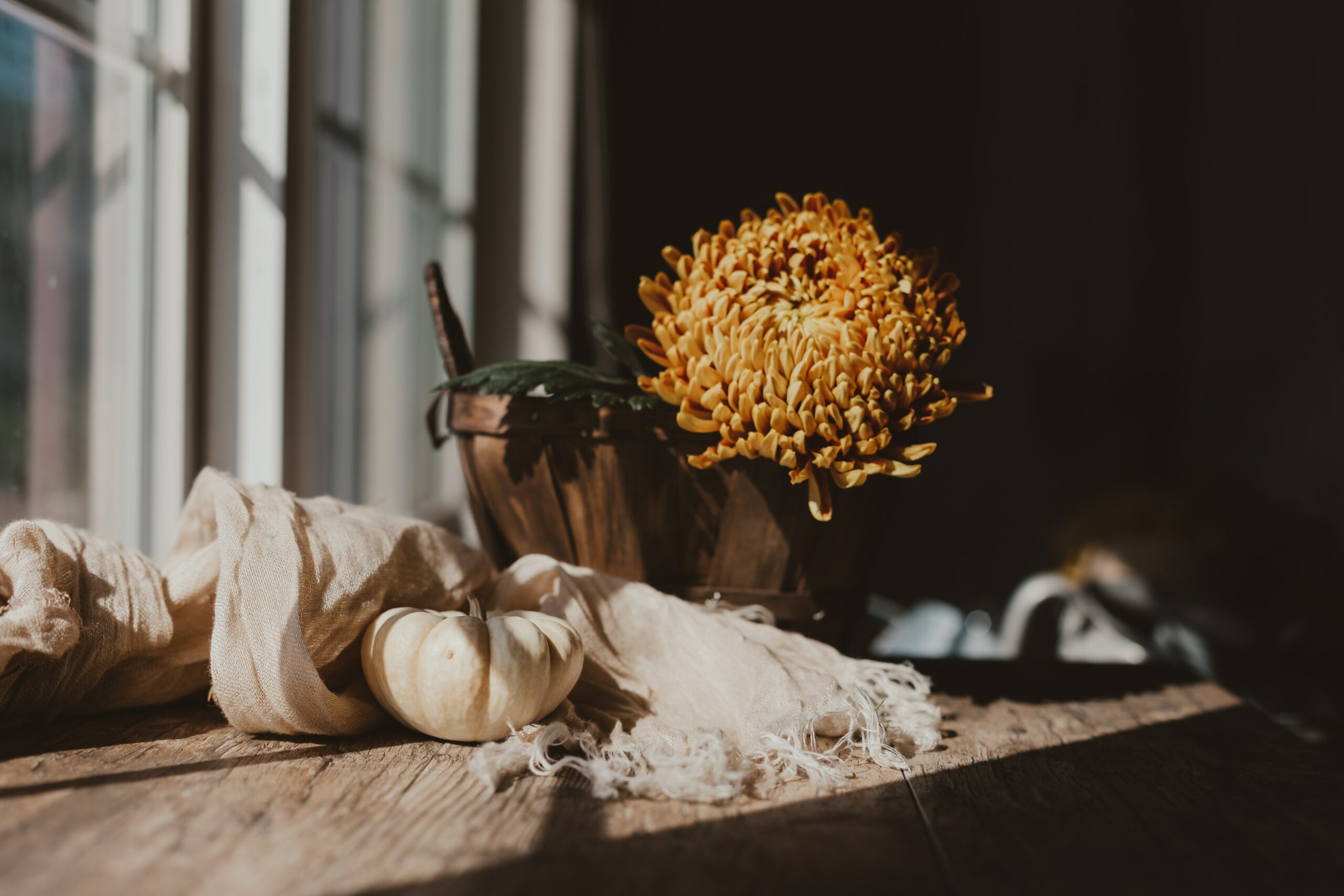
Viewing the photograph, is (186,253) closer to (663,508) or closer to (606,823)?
(663,508)

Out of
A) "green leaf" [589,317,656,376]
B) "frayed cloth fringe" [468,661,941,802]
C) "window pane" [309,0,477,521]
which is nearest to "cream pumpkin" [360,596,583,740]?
"frayed cloth fringe" [468,661,941,802]

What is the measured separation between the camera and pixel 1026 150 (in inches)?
134

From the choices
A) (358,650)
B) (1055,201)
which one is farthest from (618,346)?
(1055,201)

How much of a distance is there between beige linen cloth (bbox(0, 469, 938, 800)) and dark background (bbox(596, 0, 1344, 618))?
2365mm

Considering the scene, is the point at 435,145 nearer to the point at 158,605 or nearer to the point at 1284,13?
the point at 158,605

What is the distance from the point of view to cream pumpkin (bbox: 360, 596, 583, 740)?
21.9 inches

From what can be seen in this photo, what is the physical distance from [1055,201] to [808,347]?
10.4 feet

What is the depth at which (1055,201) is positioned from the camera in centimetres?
342

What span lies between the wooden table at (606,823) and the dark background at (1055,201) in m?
2.49

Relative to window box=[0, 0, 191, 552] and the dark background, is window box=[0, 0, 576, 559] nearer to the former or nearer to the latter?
window box=[0, 0, 191, 552]

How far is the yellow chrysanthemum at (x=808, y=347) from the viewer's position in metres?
0.65

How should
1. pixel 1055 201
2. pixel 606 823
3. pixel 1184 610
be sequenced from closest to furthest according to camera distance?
pixel 606 823 → pixel 1184 610 → pixel 1055 201

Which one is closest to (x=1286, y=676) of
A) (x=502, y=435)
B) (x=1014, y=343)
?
(x=1014, y=343)

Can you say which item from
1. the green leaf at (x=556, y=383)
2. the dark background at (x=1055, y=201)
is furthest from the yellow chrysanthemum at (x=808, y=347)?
the dark background at (x=1055, y=201)
